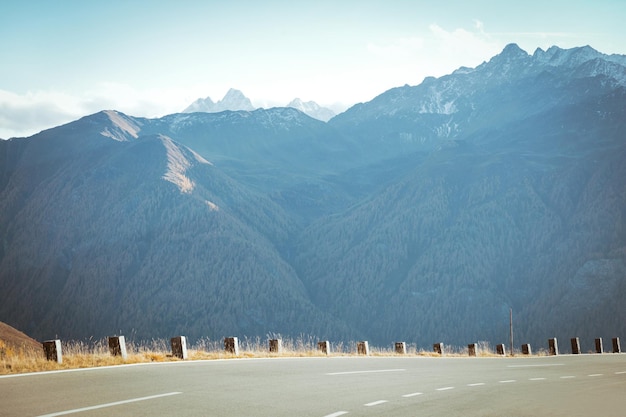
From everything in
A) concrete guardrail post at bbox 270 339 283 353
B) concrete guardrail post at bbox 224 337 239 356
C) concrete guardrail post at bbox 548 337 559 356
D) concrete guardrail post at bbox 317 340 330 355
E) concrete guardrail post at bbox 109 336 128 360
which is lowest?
concrete guardrail post at bbox 548 337 559 356

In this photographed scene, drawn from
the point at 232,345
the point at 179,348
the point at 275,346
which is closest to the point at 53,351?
the point at 179,348

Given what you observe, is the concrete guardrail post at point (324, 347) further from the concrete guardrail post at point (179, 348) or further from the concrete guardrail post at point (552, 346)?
the concrete guardrail post at point (552, 346)

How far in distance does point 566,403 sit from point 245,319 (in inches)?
6966

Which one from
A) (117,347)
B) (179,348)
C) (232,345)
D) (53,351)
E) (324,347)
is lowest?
(324,347)

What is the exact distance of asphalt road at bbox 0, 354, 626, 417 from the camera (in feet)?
36.0

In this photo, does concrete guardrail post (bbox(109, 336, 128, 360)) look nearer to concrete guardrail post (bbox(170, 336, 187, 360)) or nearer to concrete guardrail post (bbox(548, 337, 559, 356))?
concrete guardrail post (bbox(170, 336, 187, 360))

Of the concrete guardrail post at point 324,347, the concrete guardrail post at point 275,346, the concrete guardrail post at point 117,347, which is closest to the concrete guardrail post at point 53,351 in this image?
the concrete guardrail post at point 117,347

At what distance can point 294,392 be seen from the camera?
1318 cm

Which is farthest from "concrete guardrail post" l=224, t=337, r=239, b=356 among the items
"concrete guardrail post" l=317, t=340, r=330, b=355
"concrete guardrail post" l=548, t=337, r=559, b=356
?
"concrete guardrail post" l=548, t=337, r=559, b=356

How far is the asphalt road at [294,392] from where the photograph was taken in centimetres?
1096

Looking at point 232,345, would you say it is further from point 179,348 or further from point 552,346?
point 552,346

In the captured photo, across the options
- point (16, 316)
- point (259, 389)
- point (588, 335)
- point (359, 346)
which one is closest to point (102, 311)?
point (16, 316)

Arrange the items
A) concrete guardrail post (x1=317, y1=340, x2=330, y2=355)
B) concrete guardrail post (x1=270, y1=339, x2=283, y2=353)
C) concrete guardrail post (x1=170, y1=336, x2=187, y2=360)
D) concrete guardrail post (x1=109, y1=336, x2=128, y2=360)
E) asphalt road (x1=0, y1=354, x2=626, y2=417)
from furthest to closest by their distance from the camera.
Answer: concrete guardrail post (x1=317, y1=340, x2=330, y2=355)
concrete guardrail post (x1=270, y1=339, x2=283, y2=353)
concrete guardrail post (x1=170, y1=336, x2=187, y2=360)
concrete guardrail post (x1=109, y1=336, x2=128, y2=360)
asphalt road (x1=0, y1=354, x2=626, y2=417)

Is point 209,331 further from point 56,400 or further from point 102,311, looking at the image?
point 56,400
